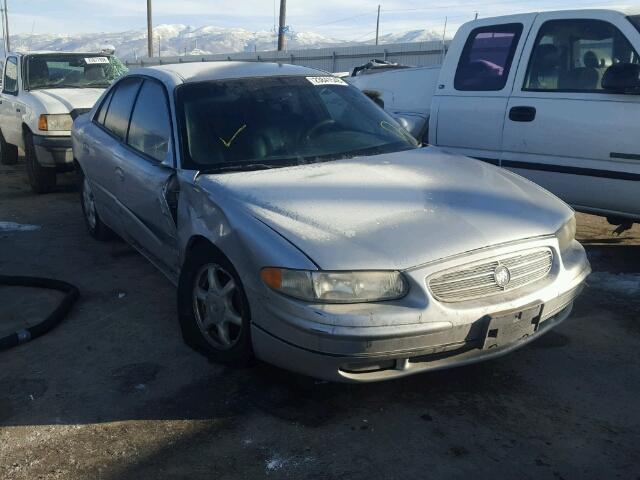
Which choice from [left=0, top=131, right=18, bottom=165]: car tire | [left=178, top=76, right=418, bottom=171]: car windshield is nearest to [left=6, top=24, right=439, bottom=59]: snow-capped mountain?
[left=0, top=131, right=18, bottom=165]: car tire

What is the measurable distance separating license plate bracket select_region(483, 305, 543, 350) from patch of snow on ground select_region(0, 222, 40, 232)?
498cm

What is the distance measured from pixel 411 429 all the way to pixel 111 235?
375 cm

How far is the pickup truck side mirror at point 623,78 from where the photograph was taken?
4.33m

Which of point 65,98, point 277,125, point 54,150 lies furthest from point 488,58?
point 65,98

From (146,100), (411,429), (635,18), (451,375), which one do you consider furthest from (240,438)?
(635,18)

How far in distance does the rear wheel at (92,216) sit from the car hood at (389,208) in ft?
8.22

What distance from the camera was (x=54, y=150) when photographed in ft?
24.8

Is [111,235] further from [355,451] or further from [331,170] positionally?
[355,451]

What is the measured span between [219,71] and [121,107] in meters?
0.98

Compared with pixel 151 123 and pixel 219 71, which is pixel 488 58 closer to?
pixel 219 71

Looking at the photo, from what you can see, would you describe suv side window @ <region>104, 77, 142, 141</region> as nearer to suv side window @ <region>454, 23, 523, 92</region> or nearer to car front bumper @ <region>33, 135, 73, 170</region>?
suv side window @ <region>454, 23, 523, 92</region>

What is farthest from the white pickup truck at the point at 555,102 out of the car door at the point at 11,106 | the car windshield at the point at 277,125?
the car door at the point at 11,106

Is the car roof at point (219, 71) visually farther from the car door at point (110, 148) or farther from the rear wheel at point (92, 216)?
the rear wheel at point (92, 216)

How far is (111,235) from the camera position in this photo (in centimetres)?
573
